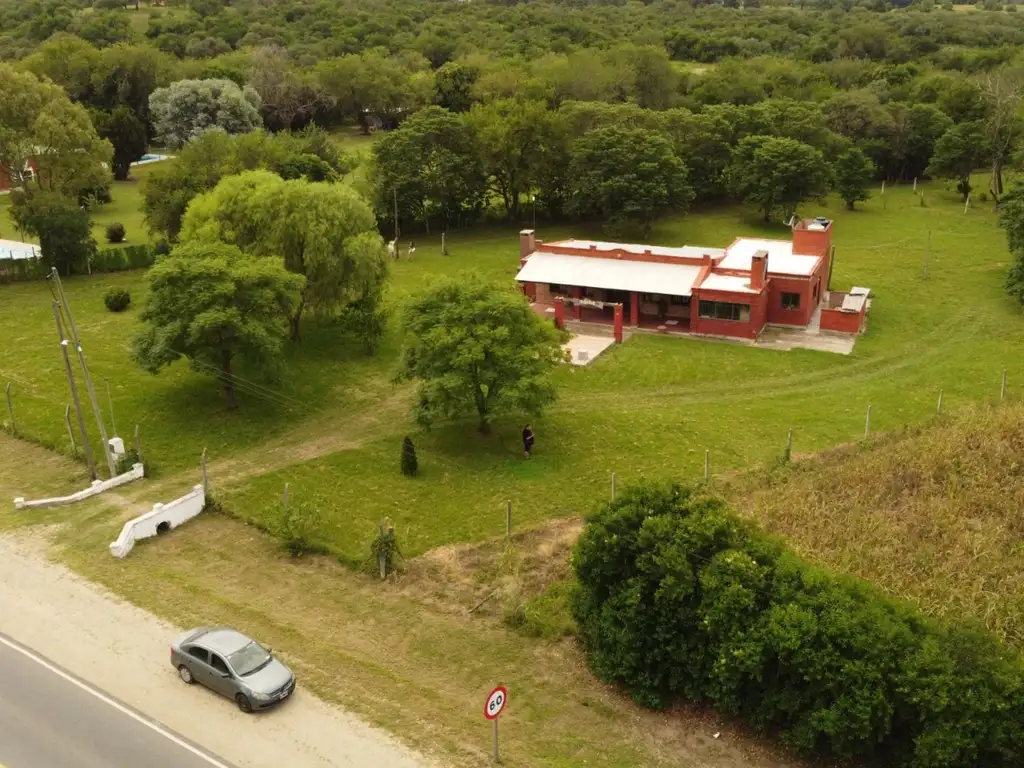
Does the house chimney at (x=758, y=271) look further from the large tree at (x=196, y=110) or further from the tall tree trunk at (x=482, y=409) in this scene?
the large tree at (x=196, y=110)

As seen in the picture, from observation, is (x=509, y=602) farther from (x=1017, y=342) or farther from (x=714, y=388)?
(x=1017, y=342)

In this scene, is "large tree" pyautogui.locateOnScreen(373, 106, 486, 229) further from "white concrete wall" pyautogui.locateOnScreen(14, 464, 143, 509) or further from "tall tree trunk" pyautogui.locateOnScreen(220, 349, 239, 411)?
"white concrete wall" pyautogui.locateOnScreen(14, 464, 143, 509)

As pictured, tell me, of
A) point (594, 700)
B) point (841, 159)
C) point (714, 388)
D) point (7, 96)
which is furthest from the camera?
point (841, 159)

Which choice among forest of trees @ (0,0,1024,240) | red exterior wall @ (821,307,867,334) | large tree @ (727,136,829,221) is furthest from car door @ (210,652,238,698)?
large tree @ (727,136,829,221)

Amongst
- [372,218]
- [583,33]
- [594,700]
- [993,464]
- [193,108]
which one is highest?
[583,33]

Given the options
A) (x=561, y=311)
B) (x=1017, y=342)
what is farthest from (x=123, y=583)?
(x=1017, y=342)
